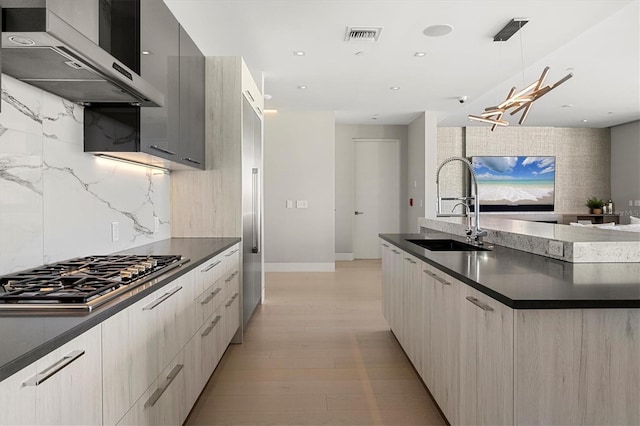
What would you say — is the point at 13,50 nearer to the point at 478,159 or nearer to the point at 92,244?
the point at 92,244

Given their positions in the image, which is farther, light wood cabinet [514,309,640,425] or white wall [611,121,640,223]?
white wall [611,121,640,223]

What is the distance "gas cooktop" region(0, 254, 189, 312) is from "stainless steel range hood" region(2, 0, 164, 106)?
30.4 inches

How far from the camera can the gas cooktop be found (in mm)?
1223

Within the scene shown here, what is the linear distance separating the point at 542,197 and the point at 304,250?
5.25m

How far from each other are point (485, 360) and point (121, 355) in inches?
48.5

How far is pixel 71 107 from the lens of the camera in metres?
2.08

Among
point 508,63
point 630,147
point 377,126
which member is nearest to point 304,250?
point 377,126

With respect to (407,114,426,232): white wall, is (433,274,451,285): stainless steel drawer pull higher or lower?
lower

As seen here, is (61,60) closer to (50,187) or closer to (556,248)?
(50,187)

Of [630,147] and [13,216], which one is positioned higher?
[630,147]

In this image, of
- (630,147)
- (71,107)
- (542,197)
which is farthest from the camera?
(542,197)

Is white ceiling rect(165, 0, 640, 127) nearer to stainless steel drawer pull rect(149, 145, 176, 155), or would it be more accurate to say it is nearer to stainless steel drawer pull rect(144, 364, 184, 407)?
stainless steel drawer pull rect(149, 145, 176, 155)

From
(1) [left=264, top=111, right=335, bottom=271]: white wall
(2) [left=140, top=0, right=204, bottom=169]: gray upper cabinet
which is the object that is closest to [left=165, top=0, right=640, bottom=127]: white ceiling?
(1) [left=264, top=111, right=335, bottom=271]: white wall

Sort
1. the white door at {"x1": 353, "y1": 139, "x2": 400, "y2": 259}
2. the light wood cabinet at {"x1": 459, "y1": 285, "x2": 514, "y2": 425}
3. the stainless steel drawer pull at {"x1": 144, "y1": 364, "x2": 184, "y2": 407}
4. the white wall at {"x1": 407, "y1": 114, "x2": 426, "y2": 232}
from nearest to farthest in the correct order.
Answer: the light wood cabinet at {"x1": 459, "y1": 285, "x2": 514, "y2": 425}, the stainless steel drawer pull at {"x1": 144, "y1": 364, "x2": 184, "y2": 407}, the white wall at {"x1": 407, "y1": 114, "x2": 426, "y2": 232}, the white door at {"x1": 353, "y1": 139, "x2": 400, "y2": 259}
